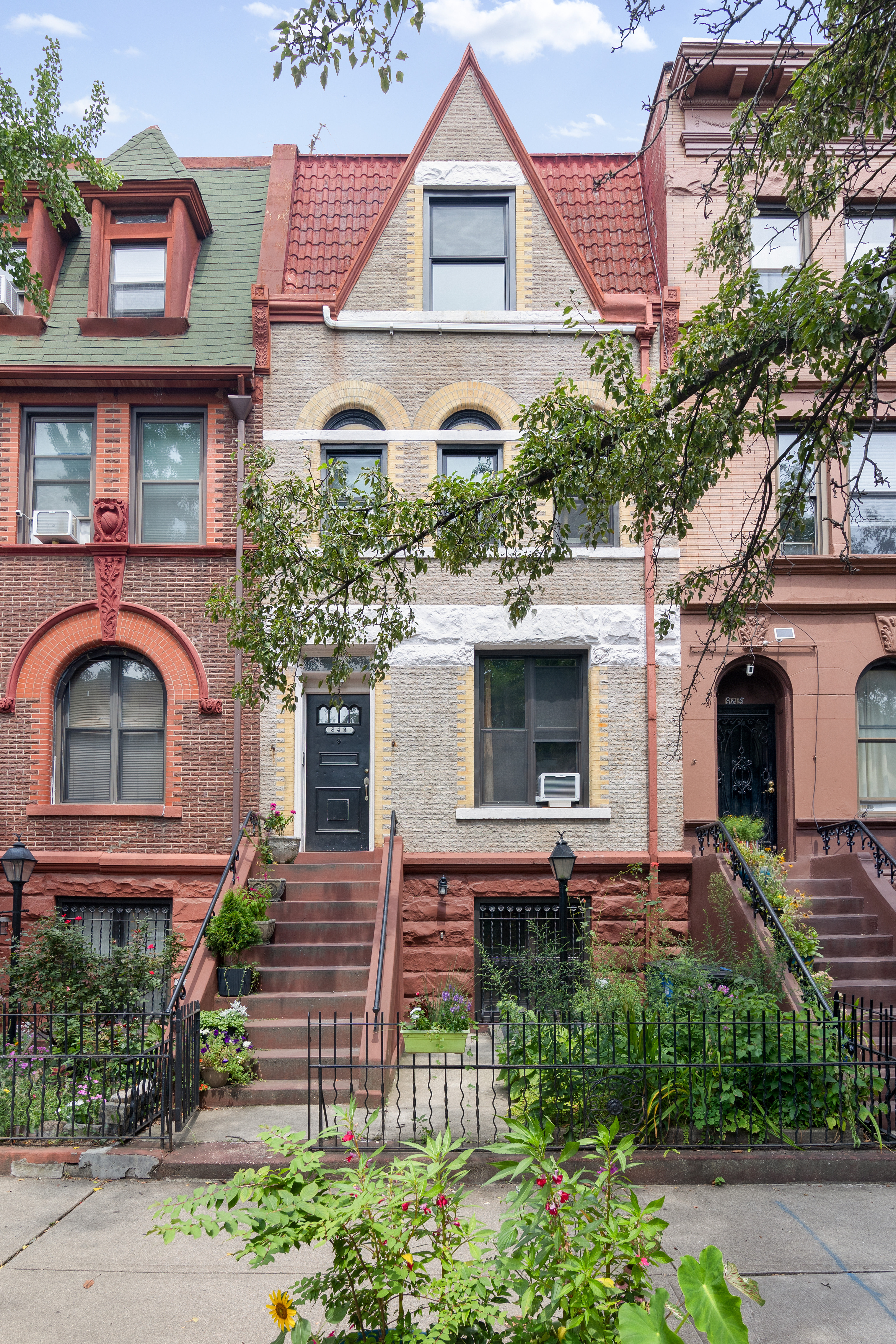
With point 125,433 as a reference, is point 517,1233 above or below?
below

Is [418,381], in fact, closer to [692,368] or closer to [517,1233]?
[692,368]

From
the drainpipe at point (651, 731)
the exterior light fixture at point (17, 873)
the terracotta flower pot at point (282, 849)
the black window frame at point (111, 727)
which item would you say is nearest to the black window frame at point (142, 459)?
the black window frame at point (111, 727)

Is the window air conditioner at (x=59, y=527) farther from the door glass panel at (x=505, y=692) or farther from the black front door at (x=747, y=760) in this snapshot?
the black front door at (x=747, y=760)

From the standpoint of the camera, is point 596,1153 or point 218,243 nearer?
point 596,1153

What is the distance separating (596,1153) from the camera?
13.3 feet

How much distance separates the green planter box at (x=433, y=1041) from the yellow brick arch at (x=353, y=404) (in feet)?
24.5

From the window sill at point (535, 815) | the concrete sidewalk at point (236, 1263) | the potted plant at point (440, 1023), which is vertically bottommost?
A: the concrete sidewalk at point (236, 1263)

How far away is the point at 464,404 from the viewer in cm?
1288

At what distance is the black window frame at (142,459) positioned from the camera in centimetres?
1278

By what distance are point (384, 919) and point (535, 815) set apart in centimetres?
274

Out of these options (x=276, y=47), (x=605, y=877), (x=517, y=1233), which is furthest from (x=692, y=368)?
(x=605, y=877)

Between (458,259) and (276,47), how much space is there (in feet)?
24.3

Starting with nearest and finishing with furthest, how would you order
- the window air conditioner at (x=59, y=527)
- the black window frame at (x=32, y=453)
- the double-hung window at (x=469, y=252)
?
the window air conditioner at (x=59, y=527), the black window frame at (x=32, y=453), the double-hung window at (x=469, y=252)

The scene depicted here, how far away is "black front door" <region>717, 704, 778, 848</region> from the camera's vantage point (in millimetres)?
13281
